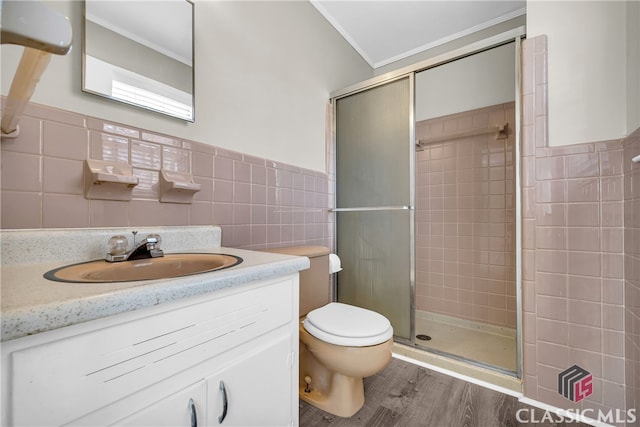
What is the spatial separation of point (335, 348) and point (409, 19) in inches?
95.7

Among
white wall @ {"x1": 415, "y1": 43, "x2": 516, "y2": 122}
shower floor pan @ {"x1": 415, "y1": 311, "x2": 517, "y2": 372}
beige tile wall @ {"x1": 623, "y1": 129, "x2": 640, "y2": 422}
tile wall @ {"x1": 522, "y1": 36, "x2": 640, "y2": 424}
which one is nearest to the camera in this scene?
beige tile wall @ {"x1": 623, "y1": 129, "x2": 640, "y2": 422}

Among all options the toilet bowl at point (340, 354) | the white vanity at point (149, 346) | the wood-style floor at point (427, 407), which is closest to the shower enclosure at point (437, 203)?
the wood-style floor at point (427, 407)

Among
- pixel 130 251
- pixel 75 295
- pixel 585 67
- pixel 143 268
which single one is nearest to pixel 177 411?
pixel 75 295

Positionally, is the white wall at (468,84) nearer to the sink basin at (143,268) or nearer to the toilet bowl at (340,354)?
the toilet bowl at (340,354)

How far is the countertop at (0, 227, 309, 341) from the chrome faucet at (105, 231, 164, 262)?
156 mm

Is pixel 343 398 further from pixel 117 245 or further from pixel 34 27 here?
pixel 34 27

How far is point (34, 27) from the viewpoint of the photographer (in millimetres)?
368

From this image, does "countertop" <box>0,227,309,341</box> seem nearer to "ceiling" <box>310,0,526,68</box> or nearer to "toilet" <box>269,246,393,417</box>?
"toilet" <box>269,246,393,417</box>

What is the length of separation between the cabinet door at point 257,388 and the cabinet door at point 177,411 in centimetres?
2

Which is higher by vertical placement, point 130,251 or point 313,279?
point 130,251

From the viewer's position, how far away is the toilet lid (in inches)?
47.2

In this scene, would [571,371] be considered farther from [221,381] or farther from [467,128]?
[467,128]

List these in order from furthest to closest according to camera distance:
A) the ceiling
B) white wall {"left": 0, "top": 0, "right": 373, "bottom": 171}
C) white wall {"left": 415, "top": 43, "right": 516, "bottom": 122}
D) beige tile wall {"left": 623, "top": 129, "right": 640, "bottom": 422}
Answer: white wall {"left": 415, "top": 43, "right": 516, "bottom": 122}
the ceiling
beige tile wall {"left": 623, "top": 129, "right": 640, "bottom": 422}
white wall {"left": 0, "top": 0, "right": 373, "bottom": 171}

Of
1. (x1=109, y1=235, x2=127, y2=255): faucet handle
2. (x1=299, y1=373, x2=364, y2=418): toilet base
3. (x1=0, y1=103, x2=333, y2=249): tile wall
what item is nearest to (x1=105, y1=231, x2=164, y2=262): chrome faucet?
(x1=109, y1=235, x2=127, y2=255): faucet handle
